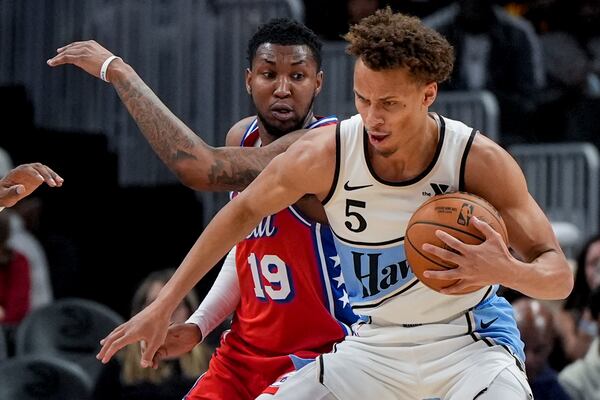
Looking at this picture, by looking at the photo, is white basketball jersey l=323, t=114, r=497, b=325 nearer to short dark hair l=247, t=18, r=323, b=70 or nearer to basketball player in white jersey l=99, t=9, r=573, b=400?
basketball player in white jersey l=99, t=9, r=573, b=400

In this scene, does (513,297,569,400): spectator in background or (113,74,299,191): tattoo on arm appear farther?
(513,297,569,400): spectator in background

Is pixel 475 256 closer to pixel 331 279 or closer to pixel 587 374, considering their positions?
pixel 331 279

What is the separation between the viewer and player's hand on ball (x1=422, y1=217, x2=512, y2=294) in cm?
440

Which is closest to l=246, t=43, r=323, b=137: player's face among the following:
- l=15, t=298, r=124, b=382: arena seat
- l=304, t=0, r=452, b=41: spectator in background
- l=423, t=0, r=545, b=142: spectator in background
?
l=15, t=298, r=124, b=382: arena seat

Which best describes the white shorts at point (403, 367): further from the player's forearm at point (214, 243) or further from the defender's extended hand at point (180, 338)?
the defender's extended hand at point (180, 338)

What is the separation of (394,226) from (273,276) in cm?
72

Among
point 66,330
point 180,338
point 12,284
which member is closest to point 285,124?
point 180,338

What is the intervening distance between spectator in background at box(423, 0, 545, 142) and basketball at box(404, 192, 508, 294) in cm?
649

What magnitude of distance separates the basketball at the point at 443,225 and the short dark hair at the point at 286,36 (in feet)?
4.39

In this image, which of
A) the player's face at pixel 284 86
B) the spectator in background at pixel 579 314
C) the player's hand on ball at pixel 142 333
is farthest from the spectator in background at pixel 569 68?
the player's hand on ball at pixel 142 333

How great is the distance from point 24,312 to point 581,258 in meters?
4.19

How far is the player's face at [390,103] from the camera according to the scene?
183 inches

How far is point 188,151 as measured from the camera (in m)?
5.47

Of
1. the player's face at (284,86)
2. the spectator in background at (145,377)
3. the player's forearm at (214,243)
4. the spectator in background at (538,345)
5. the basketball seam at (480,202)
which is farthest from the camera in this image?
the spectator in background at (145,377)
